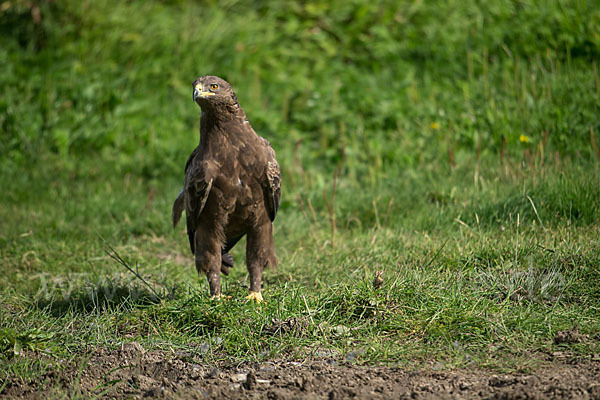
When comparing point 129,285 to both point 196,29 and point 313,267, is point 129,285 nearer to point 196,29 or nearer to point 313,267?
point 313,267

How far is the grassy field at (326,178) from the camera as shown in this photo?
151 inches

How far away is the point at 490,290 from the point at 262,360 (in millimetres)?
1414

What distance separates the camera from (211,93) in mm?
4262

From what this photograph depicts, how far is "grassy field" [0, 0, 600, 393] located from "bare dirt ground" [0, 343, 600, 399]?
0.12 meters

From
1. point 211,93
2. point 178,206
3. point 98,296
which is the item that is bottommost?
point 98,296

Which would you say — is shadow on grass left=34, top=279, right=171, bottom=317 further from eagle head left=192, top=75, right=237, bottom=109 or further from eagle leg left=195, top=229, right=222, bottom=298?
eagle head left=192, top=75, right=237, bottom=109

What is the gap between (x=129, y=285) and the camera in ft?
15.3

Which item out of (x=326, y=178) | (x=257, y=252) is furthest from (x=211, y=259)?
(x=326, y=178)

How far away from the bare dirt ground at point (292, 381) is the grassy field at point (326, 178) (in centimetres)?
12

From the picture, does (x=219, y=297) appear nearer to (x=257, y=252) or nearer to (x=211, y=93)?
(x=257, y=252)

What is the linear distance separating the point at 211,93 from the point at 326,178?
3.02 metres

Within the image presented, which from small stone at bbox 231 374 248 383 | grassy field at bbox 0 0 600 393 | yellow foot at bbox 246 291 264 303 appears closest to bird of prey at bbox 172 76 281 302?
yellow foot at bbox 246 291 264 303

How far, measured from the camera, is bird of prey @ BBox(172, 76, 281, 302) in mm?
4309

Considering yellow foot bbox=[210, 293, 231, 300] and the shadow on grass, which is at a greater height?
yellow foot bbox=[210, 293, 231, 300]
